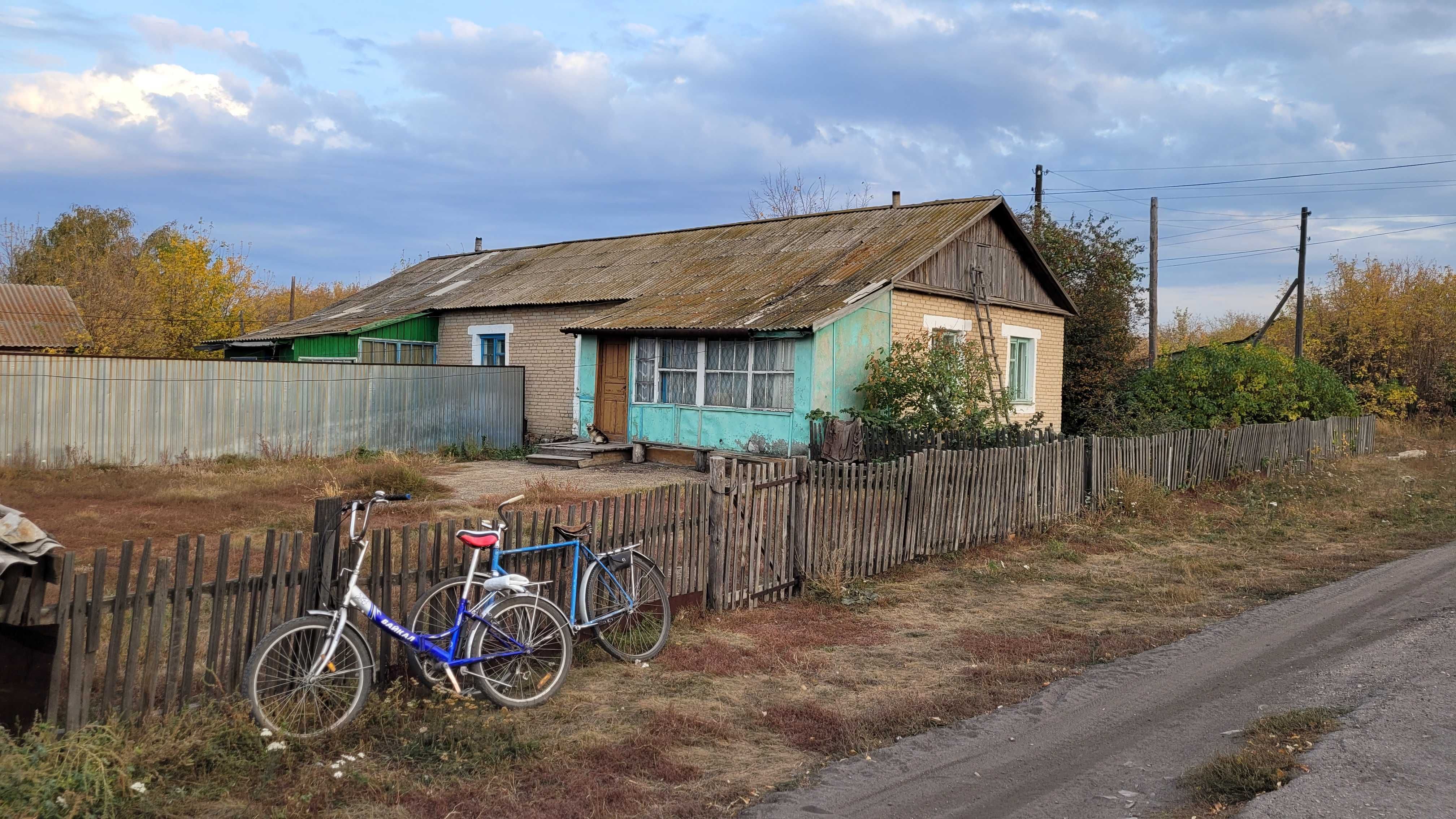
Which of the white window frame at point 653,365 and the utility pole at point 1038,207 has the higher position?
the utility pole at point 1038,207

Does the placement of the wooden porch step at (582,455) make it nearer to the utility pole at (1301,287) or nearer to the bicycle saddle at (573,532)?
the bicycle saddle at (573,532)

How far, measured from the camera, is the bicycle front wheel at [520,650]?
534 centimetres

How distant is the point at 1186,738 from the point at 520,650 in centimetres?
354

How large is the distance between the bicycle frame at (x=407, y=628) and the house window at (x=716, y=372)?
10526 millimetres

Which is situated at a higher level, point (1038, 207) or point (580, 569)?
point (1038, 207)

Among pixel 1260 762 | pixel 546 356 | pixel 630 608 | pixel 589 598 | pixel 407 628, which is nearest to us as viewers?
pixel 1260 762

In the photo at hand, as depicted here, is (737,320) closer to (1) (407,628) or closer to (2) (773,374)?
(2) (773,374)

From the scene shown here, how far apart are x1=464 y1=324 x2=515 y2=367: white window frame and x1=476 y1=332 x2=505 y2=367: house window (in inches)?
1.6

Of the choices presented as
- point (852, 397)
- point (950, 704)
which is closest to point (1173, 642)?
point (950, 704)

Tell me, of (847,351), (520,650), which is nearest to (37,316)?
(847,351)

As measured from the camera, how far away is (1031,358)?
20.3 metres

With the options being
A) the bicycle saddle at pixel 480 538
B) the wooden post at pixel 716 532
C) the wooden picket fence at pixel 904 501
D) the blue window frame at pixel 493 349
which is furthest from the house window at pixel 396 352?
the bicycle saddle at pixel 480 538

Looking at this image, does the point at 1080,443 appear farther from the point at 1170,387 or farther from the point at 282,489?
the point at 282,489

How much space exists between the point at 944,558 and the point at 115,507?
9667 millimetres
